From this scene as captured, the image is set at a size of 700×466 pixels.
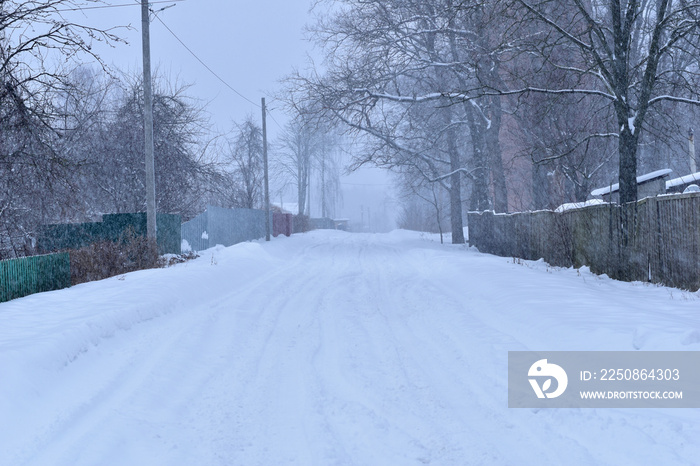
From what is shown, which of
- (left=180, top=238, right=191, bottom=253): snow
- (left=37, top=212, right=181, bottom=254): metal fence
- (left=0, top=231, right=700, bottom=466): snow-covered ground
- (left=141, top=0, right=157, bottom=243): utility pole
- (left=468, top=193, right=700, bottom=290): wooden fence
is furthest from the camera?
(left=180, top=238, right=191, bottom=253): snow

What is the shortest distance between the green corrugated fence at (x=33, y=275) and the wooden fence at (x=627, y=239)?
38.4 feet

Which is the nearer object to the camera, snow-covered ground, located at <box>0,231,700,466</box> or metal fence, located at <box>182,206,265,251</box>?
snow-covered ground, located at <box>0,231,700,466</box>

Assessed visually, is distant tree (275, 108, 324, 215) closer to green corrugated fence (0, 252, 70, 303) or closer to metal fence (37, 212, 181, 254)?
metal fence (37, 212, 181, 254)

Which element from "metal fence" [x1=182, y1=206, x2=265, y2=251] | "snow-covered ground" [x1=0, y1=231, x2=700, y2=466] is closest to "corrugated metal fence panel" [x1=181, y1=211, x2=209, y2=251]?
"metal fence" [x1=182, y1=206, x2=265, y2=251]

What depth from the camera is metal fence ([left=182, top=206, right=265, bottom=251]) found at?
22984 mm

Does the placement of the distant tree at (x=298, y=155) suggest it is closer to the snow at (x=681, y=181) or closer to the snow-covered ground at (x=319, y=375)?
the snow at (x=681, y=181)

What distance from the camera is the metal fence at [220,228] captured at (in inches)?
905

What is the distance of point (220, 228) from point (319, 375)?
2117 centimetres

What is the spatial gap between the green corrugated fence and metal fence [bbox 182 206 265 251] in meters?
10.2

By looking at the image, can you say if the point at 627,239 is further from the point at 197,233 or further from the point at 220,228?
the point at 220,228

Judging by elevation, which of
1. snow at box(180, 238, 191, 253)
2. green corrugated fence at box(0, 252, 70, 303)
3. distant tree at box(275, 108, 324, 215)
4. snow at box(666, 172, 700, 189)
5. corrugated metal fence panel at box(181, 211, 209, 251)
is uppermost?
distant tree at box(275, 108, 324, 215)

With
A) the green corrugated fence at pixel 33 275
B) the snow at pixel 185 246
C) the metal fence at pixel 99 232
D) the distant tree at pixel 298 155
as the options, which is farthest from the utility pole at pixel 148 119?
the distant tree at pixel 298 155

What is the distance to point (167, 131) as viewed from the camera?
23.7m

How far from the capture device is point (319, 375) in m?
6.25
